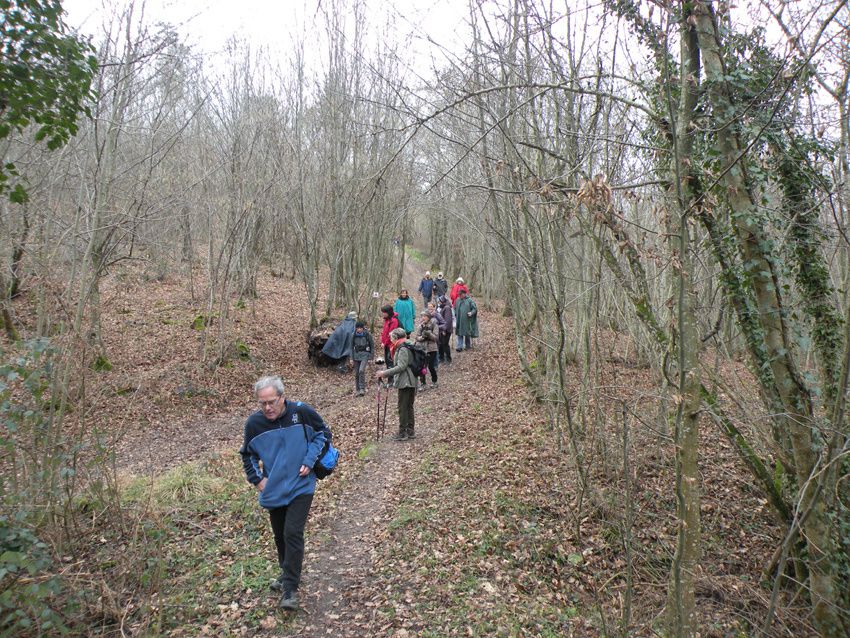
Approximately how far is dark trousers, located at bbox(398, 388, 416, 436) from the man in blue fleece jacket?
4436 mm

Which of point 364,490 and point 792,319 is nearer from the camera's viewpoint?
point 792,319

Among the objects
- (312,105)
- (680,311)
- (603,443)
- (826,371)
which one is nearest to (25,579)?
(680,311)

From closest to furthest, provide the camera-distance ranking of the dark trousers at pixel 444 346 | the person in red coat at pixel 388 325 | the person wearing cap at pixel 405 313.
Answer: the person in red coat at pixel 388 325 → the dark trousers at pixel 444 346 → the person wearing cap at pixel 405 313

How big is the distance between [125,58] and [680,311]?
8585 mm

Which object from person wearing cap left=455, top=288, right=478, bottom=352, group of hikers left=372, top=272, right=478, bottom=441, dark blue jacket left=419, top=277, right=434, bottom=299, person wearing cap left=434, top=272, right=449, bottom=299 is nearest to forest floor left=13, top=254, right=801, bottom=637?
group of hikers left=372, top=272, right=478, bottom=441

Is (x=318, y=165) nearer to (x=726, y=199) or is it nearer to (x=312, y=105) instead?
(x=312, y=105)

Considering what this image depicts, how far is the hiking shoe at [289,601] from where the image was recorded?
429 centimetres

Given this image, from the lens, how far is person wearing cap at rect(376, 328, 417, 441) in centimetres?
866

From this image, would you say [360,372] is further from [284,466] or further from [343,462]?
[284,466]

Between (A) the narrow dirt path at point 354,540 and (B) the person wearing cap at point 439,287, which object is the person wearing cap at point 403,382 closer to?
(A) the narrow dirt path at point 354,540

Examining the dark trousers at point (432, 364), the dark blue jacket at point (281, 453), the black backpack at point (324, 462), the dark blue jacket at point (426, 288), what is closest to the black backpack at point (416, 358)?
the dark trousers at point (432, 364)

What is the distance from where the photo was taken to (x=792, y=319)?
465 cm

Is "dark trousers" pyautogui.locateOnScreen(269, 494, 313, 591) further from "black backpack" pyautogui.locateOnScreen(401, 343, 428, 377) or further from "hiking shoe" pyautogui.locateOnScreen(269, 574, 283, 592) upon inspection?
"black backpack" pyautogui.locateOnScreen(401, 343, 428, 377)

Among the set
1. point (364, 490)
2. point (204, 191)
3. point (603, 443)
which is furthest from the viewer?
point (204, 191)
